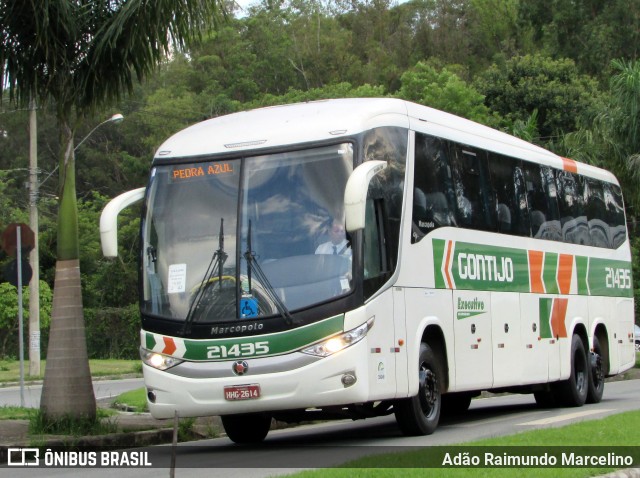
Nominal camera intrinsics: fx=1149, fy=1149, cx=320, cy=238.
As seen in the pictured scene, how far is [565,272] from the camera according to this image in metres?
18.6

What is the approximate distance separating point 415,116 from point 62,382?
17.7 ft

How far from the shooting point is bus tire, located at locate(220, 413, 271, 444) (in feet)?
45.8

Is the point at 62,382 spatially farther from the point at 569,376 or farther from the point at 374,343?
the point at 569,376

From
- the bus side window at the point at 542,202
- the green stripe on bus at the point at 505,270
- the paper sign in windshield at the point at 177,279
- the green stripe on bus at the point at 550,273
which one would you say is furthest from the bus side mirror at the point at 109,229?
the green stripe on bus at the point at 550,273

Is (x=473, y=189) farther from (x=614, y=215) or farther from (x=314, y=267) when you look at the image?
(x=614, y=215)

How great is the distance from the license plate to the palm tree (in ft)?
9.54

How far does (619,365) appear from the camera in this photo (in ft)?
67.5

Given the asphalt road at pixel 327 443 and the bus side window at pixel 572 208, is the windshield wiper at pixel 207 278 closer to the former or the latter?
the asphalt road at pixel 327 443

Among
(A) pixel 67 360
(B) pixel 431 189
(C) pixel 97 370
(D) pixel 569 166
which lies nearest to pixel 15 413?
(A) pixel 67 360

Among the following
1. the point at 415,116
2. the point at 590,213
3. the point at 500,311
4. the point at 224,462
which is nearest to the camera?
the point at 224,462

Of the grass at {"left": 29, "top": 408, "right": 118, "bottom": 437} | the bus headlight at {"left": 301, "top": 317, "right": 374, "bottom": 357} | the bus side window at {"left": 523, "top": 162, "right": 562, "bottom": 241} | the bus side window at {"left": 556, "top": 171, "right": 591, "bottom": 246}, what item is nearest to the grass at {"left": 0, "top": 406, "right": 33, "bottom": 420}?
the grass at {"left": 29, "top": 408, "right": 118, "bottom": 437}

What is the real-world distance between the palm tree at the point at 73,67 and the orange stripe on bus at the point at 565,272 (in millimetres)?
7131

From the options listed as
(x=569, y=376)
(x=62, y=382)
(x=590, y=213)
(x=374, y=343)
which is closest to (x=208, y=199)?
(x=374, y=343)

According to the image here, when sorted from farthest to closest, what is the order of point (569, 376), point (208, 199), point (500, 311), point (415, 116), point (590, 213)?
point (590, 213) < point (569, 376) < point (500, 311) < point (415, 116) < point (208, 199)
